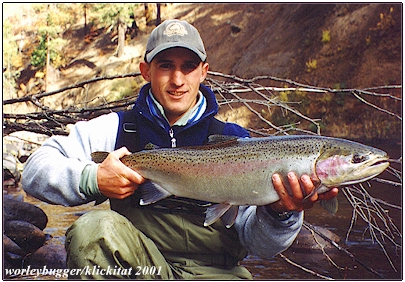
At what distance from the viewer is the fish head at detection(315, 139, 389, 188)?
2.23 metres

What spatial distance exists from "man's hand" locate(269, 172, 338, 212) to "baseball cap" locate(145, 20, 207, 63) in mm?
880

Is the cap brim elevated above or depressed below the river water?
above

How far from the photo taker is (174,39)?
2.70m

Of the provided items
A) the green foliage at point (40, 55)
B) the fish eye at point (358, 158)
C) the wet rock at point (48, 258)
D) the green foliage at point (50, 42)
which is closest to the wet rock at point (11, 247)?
the wet rock at point (48, 258)

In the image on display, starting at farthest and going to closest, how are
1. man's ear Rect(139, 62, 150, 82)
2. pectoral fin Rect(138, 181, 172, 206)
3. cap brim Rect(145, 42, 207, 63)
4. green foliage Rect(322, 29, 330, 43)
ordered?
green foliage Rect(322, 29, 330, 43) → man's ear Rect(139, 62, 150, 82) → cap brim Rect(145, 42, 207, 63) → pectoral fin Rect(138, 181, 172, 206)

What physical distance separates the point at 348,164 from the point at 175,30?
1.18 m

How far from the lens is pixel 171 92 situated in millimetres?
2707

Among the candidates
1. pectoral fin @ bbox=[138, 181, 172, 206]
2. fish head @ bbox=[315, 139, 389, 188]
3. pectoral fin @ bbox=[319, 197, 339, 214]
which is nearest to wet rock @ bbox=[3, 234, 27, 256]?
pectoral fin @ bbox=[138, 181, 172, 206]

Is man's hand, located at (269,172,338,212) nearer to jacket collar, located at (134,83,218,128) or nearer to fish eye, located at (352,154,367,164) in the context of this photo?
fish eye, located at (352,154,367,164)

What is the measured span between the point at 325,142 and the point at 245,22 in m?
25.6

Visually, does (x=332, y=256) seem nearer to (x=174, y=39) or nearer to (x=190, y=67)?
(x=190, y=67)

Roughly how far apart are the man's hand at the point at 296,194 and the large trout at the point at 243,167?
1.3 inches

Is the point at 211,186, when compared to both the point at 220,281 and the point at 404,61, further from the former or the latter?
the point at 404,61

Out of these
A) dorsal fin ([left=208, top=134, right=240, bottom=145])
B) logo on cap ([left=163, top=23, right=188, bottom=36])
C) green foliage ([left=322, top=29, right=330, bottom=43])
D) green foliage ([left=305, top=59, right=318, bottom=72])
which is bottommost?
dorsal fin ([left=208, top=134, right=240, bottom=145])
